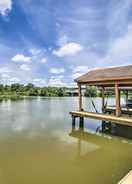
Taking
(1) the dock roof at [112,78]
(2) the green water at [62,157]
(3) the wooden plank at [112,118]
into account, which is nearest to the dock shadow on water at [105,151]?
(2) the green water at [62,157]

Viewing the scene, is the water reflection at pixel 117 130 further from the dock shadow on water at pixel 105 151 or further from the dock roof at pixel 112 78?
the dock roof at pixel 112 78

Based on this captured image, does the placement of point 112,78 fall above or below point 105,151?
above

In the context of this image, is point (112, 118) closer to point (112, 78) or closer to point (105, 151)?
point (112, 78)

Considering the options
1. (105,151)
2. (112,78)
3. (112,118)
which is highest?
(112,78)

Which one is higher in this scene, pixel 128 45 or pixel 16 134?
pixel 128 45

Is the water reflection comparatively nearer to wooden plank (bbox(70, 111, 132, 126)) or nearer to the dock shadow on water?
the dock shadow on water

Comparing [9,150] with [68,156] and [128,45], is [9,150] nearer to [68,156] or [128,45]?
[68,156]

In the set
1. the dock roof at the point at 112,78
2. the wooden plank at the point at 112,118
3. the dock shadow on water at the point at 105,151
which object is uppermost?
the dock roof at the point at 112,78

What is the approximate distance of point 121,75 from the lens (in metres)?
9.31

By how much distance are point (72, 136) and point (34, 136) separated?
81.6 inches

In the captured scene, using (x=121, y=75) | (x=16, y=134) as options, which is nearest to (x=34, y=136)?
(x=16, y=134)

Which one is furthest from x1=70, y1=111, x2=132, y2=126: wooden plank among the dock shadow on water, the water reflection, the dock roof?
the dock roof

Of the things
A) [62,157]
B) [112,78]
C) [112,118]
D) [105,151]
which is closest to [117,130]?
[112,118]

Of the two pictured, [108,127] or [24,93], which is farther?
[24,93]
